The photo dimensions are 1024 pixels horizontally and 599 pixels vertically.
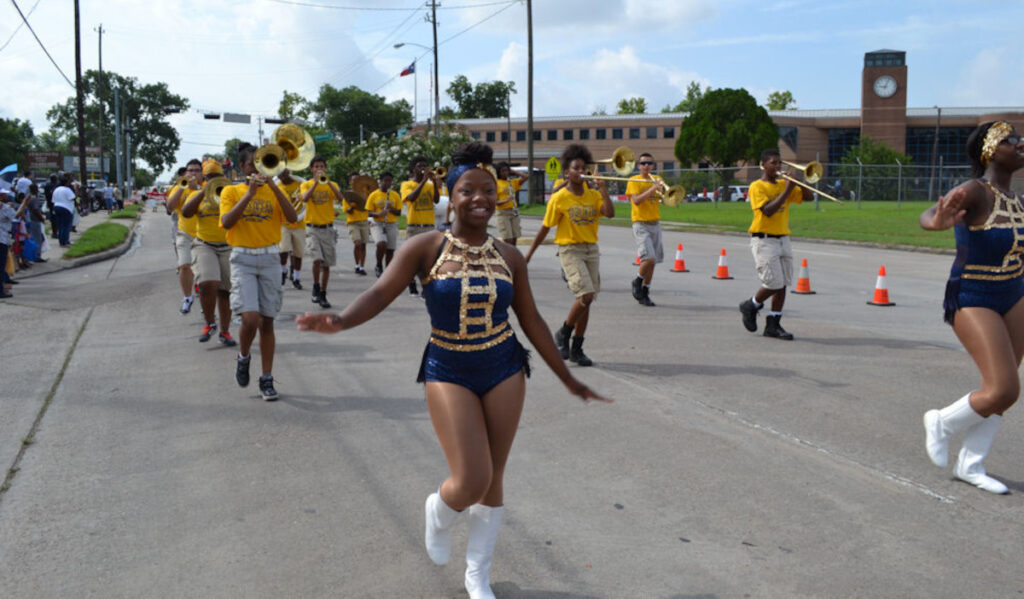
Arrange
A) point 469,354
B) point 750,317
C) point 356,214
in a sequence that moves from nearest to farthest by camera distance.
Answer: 1. point 469,354
2. point 750,317
3. point 356,214

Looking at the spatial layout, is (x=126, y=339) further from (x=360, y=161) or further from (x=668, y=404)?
(x=360, y=161)

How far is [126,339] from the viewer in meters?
10.5

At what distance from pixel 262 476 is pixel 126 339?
19.2 feet

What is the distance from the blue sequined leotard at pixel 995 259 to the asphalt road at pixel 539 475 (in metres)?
1.06


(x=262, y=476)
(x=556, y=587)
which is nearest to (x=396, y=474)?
(x=262, y=476)

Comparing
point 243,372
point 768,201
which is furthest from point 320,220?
point 768,201

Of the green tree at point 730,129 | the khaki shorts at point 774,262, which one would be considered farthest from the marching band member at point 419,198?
the green tree at point 730,129

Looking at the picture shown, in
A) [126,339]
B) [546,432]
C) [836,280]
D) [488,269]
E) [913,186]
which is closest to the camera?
[488,269]

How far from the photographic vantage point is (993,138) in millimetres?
5352

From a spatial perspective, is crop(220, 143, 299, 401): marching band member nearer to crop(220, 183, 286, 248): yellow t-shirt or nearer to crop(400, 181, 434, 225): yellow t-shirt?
crop(220, 183, 286, 248): yellow t-shirt

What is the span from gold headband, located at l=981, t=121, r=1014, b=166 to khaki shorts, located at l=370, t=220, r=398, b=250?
10749 millimetres

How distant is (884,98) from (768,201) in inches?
2956

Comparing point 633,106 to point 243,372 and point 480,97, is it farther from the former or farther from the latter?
point 243,372

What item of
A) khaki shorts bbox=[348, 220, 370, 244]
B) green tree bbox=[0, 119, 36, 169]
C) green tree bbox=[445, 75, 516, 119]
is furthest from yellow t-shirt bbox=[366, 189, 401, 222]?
green tree bbox=[445, 75, 516, 119]
